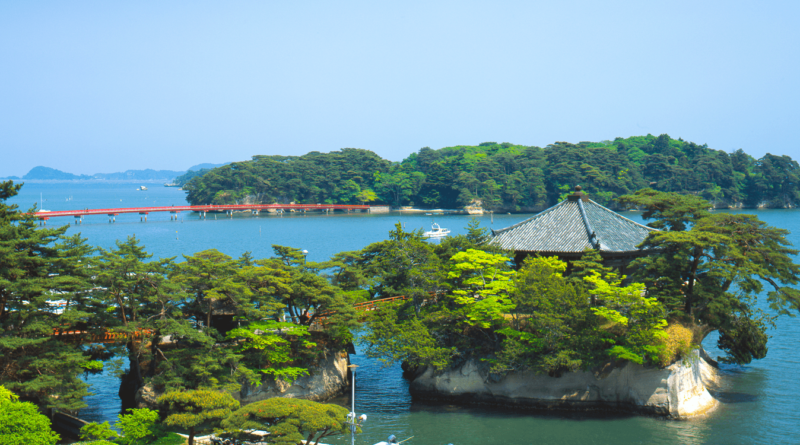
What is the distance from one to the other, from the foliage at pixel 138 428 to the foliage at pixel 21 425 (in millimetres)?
1934

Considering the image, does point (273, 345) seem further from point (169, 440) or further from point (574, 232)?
point (574, 232)

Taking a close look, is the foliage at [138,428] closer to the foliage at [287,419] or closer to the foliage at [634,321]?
the foliage at [287,419]

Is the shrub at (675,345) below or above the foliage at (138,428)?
above

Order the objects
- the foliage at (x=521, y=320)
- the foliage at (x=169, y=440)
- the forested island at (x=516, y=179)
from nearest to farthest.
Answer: the foliage at (x=169, y=440) < the foliage at (x=521, y=320) < the forested island at (x=516, y=179)

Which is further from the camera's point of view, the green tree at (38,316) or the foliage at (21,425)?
the green tree at (38,316)

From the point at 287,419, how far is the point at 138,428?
15.5 feet

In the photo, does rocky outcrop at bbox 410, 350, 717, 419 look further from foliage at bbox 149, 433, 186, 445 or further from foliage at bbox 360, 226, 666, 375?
foliage at bbox 149, 433, 186, 445

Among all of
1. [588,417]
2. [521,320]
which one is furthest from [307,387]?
A: [588,417]

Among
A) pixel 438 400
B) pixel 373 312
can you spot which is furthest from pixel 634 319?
pixel 373 312

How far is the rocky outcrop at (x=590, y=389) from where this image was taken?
24031mm

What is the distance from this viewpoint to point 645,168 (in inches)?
4995

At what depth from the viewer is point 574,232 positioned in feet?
94.7

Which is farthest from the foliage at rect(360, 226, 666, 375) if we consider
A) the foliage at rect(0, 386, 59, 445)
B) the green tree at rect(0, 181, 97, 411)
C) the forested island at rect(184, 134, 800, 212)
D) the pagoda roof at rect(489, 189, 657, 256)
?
the forested island at rect(184, 134, 800, 212)

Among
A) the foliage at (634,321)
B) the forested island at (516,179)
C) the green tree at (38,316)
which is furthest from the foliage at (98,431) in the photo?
the forested island at (516,179)
